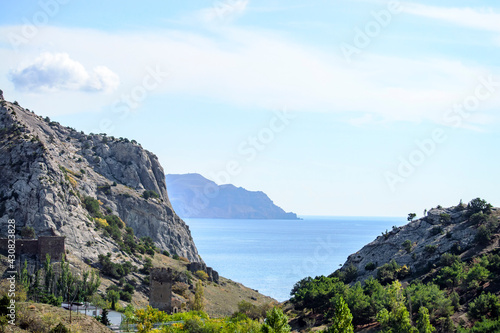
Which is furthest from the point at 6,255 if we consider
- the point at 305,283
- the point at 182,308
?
the point at 305,283

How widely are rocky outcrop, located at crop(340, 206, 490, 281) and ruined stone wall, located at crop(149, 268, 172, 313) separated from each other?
37.6 metres

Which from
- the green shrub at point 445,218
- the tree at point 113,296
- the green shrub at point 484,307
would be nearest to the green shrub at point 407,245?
the green shrub at point 445,218

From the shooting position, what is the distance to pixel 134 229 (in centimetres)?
15138

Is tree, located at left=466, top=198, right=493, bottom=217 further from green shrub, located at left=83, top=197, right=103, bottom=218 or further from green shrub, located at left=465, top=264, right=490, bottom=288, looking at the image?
green shrub, located at left=83, top=197, right=103, bottom=218

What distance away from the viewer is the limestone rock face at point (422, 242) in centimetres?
10694

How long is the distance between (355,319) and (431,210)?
5035 cm

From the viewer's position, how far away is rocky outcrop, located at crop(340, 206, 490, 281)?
107 metres

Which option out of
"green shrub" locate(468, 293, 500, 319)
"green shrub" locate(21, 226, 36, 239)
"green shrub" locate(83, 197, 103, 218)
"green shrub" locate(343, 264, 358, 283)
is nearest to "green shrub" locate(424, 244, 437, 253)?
"green shrub" locate(343, 264, 358, 283)

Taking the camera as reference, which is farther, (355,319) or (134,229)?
(134,229)

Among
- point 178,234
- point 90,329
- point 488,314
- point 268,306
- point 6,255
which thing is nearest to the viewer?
point 90,329

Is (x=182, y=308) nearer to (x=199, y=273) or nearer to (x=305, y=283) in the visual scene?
(x=305, y=283)

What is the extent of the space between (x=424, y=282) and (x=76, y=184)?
82.7 m

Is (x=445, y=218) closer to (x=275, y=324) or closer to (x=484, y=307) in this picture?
(x=484, y=307)

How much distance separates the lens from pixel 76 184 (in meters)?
138
